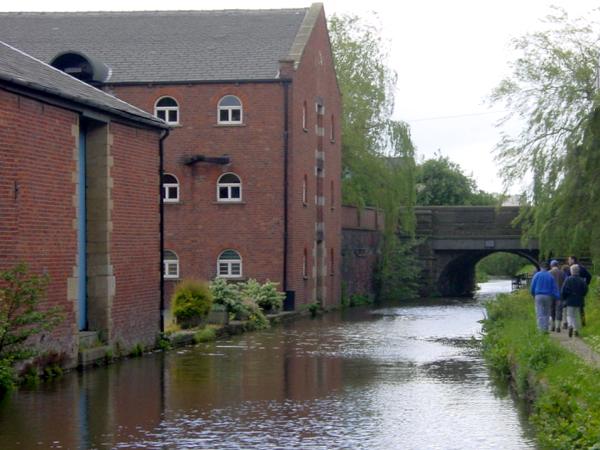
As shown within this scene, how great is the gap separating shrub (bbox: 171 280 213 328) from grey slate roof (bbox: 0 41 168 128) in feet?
17.4

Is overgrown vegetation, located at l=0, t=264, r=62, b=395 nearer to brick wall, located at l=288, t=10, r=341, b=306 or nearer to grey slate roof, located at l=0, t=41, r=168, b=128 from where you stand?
grey slate roof, located at l=0, t=41, r=168, b=128

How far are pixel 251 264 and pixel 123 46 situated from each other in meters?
8.63

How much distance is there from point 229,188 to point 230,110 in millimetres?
2550

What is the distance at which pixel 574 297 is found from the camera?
21750 mm

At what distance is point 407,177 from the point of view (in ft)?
176

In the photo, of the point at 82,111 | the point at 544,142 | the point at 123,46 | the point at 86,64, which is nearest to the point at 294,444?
the point at 82,111

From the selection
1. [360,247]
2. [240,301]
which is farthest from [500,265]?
[240,301]

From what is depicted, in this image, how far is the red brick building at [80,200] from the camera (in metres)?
18.1

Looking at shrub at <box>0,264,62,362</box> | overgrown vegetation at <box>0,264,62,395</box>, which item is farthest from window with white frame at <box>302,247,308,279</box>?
shrub at <box>0,264,62,362</box>

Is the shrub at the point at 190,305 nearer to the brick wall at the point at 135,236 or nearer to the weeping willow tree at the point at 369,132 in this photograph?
the brick wall at the point at 135,236

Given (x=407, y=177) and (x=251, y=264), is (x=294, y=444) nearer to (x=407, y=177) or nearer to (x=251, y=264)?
(x=251, y=264)

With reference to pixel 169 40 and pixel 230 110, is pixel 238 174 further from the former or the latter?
pixel 169 40

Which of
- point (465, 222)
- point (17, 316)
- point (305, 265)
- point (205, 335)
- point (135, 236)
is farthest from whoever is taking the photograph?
point (465, 222)

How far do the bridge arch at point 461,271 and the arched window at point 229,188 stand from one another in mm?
22350
